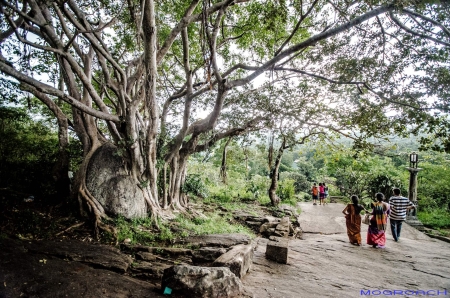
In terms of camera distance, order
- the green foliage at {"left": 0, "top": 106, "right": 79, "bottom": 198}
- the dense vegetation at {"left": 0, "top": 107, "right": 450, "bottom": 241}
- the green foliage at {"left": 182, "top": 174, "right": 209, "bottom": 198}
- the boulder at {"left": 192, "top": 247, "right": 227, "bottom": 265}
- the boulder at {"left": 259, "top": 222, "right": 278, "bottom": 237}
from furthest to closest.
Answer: the green foliage at {"left": 182, "top": 174, "right": 209, "bottom": 198}
the boulder at {"left": 259, "top": 222, "right": 278, "bottom": 237}
the dense vegetation at {"left": 0, "top": 107, "right": 450, "bottom": 241}
the green foliage at {"left": 0, "top": 106, "right": 79, "bottom": 198}
the boulder at {"left": 192, "top": 247, "right": 227, "bottom": 265}

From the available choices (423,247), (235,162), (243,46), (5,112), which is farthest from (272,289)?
(235,162)

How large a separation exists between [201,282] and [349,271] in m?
3.17

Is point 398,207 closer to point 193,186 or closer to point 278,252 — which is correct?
point 278,252

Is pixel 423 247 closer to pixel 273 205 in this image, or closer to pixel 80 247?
pixel 273 205

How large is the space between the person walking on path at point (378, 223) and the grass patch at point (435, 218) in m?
8.10

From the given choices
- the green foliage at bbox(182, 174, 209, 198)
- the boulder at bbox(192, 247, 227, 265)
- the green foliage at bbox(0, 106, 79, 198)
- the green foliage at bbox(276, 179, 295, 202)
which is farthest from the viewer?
the green foliage at bbox(276, 179, 295, 202)

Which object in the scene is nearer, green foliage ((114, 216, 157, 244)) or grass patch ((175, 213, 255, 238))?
green foliage ((114, 216, 157, 244))

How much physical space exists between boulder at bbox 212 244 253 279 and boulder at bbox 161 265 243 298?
1.31 feet

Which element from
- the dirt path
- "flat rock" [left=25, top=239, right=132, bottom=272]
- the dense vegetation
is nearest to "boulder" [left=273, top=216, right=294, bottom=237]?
the dirt path

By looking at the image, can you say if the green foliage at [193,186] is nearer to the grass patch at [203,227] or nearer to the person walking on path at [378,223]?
the grass patch at [203,227]

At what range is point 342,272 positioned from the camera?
421 cm

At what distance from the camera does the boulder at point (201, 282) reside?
9.18 ft

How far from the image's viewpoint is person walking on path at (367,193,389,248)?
5.79 meters

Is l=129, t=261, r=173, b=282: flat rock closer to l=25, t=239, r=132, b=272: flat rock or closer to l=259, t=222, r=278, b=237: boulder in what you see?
l=25, t=239, r=132, b=272: flat rock
